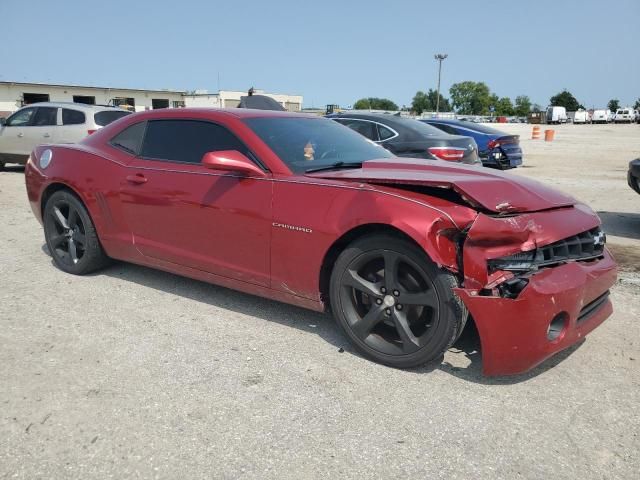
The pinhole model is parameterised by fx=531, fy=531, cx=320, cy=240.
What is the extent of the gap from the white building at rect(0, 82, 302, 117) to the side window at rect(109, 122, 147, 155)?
34.2 metres

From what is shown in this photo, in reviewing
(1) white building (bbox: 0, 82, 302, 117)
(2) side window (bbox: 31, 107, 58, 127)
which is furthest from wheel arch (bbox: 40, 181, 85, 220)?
(1) white building (bbox: 0, 82, 302, 117)

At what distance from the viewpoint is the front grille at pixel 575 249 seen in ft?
9.09

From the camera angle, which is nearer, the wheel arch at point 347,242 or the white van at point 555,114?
the wheel arch at point 347,242

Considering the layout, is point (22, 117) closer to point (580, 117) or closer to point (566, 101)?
point (580, 117)

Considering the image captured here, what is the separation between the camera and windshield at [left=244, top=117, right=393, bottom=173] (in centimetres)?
357

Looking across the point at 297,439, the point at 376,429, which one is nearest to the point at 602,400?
the point at 376,429

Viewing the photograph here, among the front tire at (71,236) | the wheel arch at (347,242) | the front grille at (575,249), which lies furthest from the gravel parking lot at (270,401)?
the front grille at (575,249)

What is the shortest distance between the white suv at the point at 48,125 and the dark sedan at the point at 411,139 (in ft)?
18.3

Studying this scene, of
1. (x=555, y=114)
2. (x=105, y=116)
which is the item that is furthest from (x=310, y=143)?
(x=555, y=114)

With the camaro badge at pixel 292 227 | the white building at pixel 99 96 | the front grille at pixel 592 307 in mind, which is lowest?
the front grille at pixel 592 307

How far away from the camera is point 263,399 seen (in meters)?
2.71

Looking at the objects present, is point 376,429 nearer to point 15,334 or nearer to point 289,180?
point 289,180

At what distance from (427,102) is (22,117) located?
148 metres

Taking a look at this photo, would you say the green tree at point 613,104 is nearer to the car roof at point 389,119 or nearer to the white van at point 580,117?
the white van at point 580,117
